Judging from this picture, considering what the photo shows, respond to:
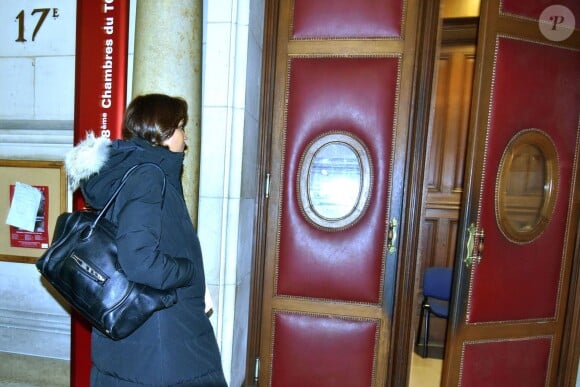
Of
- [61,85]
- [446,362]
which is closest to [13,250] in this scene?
[61,85]

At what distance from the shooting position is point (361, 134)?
92.3 inches

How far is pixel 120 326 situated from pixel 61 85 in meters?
1.89

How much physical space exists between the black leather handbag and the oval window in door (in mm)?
1362

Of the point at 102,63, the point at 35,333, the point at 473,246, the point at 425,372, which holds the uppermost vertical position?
the point at 102,63

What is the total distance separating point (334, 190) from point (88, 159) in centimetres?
156

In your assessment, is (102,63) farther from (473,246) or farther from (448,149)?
(448,149)

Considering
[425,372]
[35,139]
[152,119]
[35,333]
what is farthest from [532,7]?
[35,333]

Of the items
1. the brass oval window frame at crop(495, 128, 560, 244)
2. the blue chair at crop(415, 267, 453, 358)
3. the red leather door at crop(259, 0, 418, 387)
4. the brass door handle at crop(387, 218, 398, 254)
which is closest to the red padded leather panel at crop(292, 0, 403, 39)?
the red leather door at crop(259, 0, 418, 387)

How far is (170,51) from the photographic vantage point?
1929mm

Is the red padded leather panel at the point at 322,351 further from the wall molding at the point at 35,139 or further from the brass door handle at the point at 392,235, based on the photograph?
the wall molding at the point at 35,139

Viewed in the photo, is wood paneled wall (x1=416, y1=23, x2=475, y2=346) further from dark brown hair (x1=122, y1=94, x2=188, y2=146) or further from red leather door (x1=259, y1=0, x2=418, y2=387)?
dark brown hair (x1=122, y1=94, x2=188, y2=146)

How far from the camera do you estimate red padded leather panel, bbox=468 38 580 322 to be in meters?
2.20

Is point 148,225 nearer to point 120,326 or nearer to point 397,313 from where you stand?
point 120,326

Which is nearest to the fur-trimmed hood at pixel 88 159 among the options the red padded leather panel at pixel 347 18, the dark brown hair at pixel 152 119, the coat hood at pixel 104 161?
the coat hood at pixel 104 161
